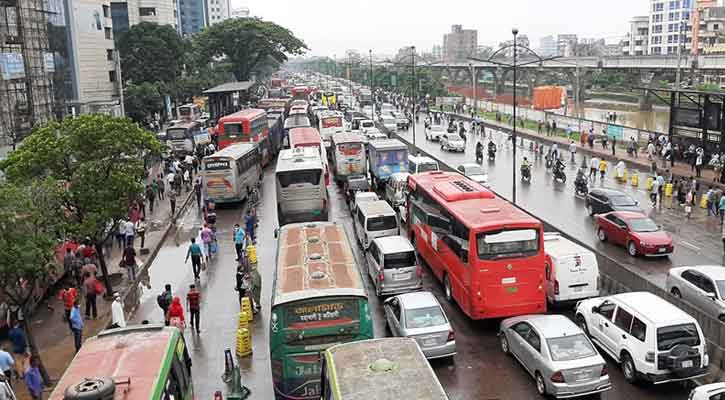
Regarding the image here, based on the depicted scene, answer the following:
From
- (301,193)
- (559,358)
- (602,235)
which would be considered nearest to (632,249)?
(602,235)

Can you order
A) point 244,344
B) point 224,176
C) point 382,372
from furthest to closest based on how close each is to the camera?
1. point 224,176
2. point 244,344
3. point 382,372

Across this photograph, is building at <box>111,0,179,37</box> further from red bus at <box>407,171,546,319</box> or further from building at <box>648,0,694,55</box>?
building at <box>648,0,694,55</box>

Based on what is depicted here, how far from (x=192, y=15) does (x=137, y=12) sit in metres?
93.1

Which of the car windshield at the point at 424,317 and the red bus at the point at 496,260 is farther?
the red bus at the point at 496,260

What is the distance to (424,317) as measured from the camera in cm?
1426

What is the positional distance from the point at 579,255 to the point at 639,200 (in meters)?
15.9

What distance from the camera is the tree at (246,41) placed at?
85.7m

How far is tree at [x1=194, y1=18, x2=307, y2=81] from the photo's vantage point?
85.7 metres

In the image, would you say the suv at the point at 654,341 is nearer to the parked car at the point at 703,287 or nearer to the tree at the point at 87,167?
the parked car at the point at 703,287

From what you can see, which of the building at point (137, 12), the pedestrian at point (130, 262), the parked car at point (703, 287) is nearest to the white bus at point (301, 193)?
the pedestrian at point (130, 262)

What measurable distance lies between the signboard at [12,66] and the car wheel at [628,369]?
34285 mm

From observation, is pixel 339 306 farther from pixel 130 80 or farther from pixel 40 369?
pixel 130 80

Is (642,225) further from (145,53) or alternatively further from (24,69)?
(145,53)

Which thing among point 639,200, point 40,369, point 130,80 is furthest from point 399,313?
point 130,80
